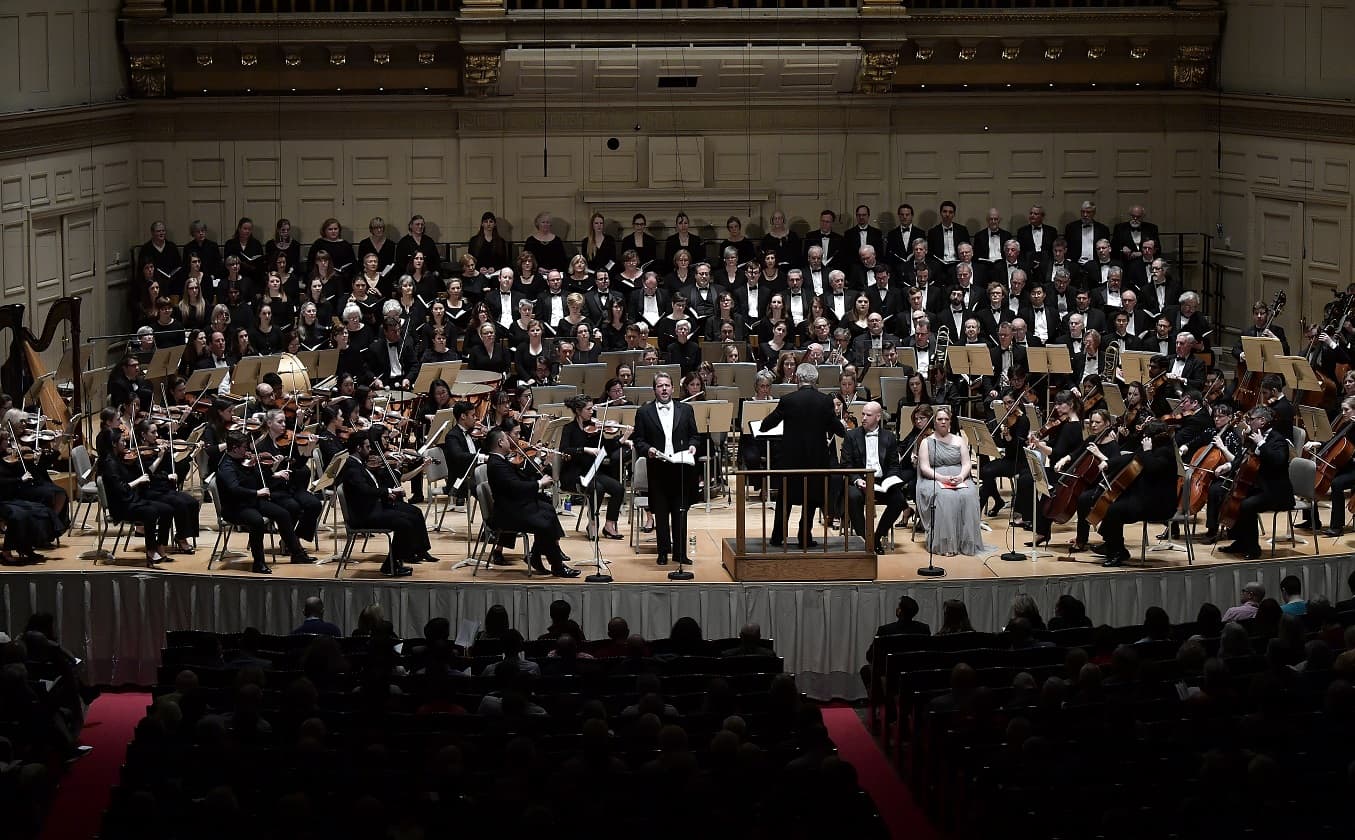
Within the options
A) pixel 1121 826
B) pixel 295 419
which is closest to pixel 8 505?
pixel 295 419

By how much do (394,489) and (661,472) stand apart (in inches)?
65.0

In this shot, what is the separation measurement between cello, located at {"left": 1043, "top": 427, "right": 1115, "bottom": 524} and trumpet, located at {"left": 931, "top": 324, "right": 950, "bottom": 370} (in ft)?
8.75

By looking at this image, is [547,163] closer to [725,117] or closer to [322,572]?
[725,117]

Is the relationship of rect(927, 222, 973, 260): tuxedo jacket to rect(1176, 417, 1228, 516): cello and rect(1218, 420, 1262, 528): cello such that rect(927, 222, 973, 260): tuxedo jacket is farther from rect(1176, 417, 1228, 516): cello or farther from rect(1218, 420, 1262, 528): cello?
rect(1218, 420, 1262, 528): cello

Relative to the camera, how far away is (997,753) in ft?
27.4

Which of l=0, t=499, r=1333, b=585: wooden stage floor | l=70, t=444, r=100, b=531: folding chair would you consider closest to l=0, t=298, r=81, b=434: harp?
l=70, t=444, r=100, b=531: folding chair

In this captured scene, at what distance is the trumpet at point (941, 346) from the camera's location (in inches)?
605

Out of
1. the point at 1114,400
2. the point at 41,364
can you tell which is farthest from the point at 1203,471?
the point at 41,364

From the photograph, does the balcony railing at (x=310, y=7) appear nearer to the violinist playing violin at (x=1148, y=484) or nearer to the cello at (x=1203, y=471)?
the violinist playing violin at (x=1148, y=484)

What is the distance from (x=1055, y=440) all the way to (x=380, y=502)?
4.34 m

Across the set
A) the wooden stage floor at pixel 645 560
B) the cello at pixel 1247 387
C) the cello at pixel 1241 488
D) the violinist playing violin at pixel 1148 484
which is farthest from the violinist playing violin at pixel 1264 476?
the cello at pixel 1247 387

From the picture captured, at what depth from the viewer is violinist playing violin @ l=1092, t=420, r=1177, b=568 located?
12.4 meters

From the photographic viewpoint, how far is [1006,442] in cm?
1360

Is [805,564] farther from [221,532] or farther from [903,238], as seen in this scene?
[903,238]
